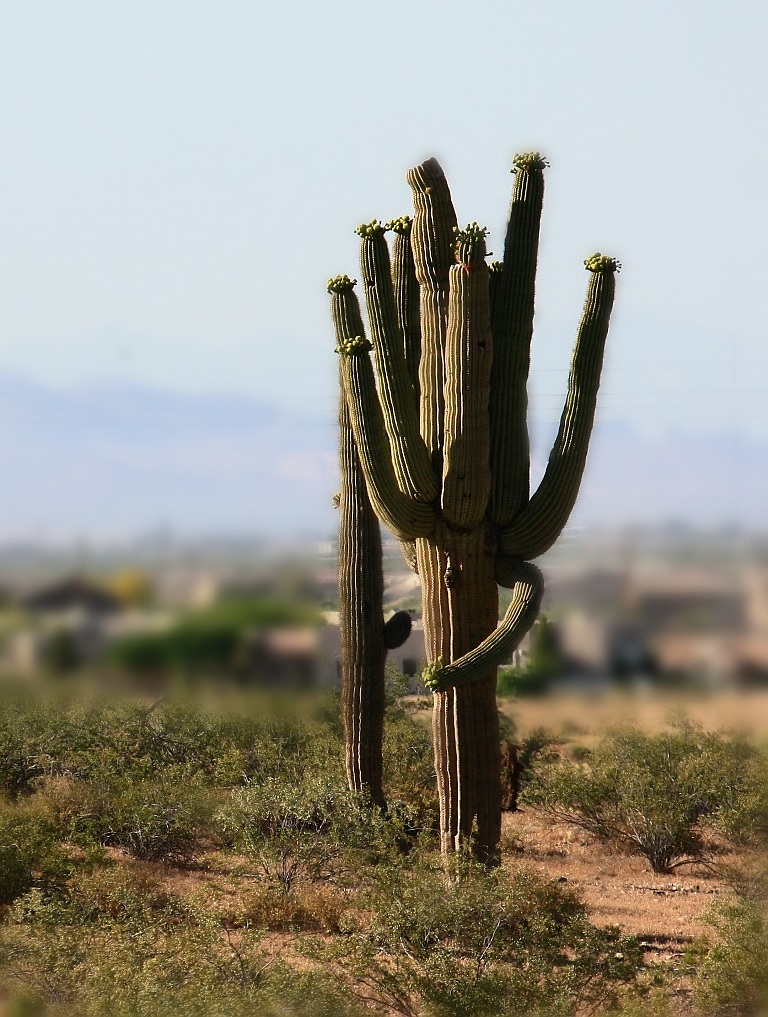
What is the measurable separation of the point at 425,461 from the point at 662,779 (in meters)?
4.04

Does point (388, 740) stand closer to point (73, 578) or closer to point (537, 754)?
point (537, 754)

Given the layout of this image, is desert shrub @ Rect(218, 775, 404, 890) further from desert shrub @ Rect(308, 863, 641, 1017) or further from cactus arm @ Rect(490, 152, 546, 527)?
cactus arm @ Rect(490, 152, 546, 527)

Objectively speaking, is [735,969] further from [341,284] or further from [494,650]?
[341,284]

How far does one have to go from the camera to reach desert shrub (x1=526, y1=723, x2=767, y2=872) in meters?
10.2

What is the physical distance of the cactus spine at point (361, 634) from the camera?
9781mm

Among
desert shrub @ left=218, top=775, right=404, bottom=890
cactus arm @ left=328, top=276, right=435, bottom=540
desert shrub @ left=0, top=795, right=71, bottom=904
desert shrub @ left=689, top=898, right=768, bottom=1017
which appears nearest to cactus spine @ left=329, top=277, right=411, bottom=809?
desert shrub @ left=218, top=775, right=404, bottom=890

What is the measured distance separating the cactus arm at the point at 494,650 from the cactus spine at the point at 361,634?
1.93 m

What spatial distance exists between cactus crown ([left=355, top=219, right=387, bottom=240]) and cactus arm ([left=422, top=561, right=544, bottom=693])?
2428 mm

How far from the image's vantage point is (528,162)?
8438 mm

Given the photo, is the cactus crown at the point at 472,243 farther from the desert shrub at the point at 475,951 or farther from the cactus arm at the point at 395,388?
the desert shrub at the point at 475,951

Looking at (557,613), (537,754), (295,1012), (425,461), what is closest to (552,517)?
(425,461)

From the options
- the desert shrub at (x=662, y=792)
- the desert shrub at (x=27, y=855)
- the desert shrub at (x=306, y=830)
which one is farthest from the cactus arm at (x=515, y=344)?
the desert shrub at (x=27, y=855)

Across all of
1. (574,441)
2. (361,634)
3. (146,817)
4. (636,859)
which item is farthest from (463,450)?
(636,859)

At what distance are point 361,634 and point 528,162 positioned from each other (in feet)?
11.8
